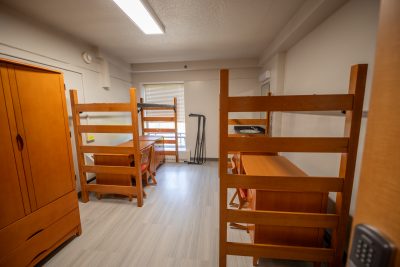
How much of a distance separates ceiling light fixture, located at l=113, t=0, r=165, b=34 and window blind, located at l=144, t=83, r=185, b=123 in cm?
200

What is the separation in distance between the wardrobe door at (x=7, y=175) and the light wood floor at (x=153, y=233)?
64 cm

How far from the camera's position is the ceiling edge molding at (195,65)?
12.5 ft

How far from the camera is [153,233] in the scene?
73.6 inches

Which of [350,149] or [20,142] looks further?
[20,142]

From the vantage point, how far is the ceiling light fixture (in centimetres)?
166

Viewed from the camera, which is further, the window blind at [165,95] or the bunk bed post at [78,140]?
the window blind at [165,95]

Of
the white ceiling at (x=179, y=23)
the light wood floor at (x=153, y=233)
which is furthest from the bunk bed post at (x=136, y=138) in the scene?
the white ceiling at (x=179, y=23)

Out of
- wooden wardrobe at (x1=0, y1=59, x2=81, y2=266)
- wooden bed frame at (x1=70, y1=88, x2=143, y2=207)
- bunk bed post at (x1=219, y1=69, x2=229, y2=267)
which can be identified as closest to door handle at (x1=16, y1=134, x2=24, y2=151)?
wooden wardrobe at (x1=0, y1=59, x2=81, y2=266)

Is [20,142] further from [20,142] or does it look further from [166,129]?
[166,129]

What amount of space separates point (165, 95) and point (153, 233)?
132 inches

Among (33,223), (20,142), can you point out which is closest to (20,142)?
(20,142)

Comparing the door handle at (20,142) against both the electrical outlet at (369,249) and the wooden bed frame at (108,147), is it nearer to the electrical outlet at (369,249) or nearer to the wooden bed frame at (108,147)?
the wooden bed frame at (108,147)

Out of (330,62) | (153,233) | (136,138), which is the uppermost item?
(330,62)

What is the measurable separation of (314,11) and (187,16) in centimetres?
135
